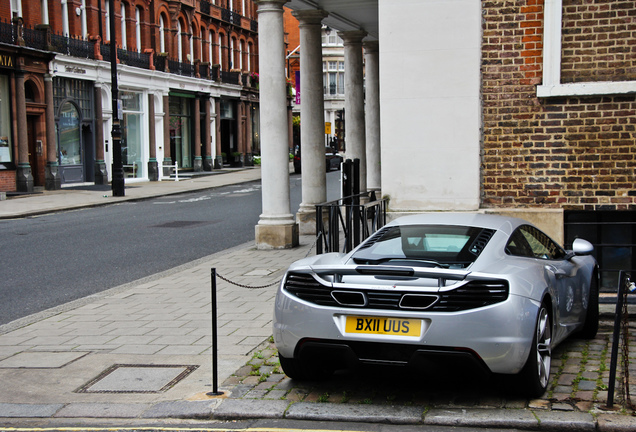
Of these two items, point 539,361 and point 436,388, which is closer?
point 539,361

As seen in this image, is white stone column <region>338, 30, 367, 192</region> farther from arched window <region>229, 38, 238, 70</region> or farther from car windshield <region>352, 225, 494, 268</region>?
arched window <region>229, 38, 238, 70</region>

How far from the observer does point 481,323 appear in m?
4.98

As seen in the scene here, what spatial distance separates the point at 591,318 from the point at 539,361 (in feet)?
6.50

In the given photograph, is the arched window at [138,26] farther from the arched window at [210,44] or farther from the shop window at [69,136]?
the arched window at [210,44]

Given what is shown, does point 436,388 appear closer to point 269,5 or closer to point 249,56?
point 269,5

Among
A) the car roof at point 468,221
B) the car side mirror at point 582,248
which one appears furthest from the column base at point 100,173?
the car side mirror at point 582,248

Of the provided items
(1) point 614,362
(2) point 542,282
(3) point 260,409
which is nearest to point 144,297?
(3) point 260,409

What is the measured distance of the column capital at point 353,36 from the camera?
66.3ft

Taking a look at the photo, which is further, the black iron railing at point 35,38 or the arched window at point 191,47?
the arched window at point 191,47

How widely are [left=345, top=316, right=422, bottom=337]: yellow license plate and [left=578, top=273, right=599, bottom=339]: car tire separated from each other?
2.57m

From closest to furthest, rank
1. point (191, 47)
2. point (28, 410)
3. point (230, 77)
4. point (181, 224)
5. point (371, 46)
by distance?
1. point (28, 410)
2. point (181, 224)
3. point (371, 46)
4. point (191, 47)
5. point (230, 77)

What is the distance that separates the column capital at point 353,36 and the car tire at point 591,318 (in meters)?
14.1

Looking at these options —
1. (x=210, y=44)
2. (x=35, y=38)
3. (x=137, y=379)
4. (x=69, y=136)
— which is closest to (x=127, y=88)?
(x=69, y=136)

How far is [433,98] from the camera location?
974 centimetres
